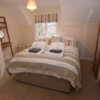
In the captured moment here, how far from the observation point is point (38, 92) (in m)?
2.19

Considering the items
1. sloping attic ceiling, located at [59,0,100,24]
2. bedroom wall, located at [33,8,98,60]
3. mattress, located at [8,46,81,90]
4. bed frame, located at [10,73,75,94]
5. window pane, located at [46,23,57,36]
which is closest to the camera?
mattress, located at [8,46,81,90]

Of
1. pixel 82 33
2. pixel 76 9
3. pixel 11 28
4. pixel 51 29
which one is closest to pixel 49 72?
pixel 76 9

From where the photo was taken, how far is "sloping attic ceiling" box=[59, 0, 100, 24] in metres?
3.00

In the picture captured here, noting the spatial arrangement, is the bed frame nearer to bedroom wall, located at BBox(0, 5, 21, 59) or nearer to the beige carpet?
the beige carpet

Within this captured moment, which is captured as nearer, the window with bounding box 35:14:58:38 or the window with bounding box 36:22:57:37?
the window with bounding box 35:14:58:38

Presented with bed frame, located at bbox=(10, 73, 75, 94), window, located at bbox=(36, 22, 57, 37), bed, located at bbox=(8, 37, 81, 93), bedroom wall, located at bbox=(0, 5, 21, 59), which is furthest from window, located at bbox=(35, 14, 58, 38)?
bed frame, located at bbox=(10, 73, 75, 94)

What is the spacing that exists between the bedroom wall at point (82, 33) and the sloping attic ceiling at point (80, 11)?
0.58ft

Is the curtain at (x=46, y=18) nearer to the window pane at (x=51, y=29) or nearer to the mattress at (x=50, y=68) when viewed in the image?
the window pane at (x=51, y=29)

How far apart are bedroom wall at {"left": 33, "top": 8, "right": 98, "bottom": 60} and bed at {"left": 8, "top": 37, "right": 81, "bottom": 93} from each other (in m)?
1.99

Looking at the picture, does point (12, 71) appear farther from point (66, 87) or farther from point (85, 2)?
point (85, 2)

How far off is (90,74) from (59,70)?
1.41m

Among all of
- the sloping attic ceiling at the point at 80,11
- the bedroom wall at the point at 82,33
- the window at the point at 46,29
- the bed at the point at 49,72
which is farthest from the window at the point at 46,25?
the bed at the point at 49,72

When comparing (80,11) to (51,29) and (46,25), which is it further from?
(46,25)

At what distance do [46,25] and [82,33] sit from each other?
158 centimetres
